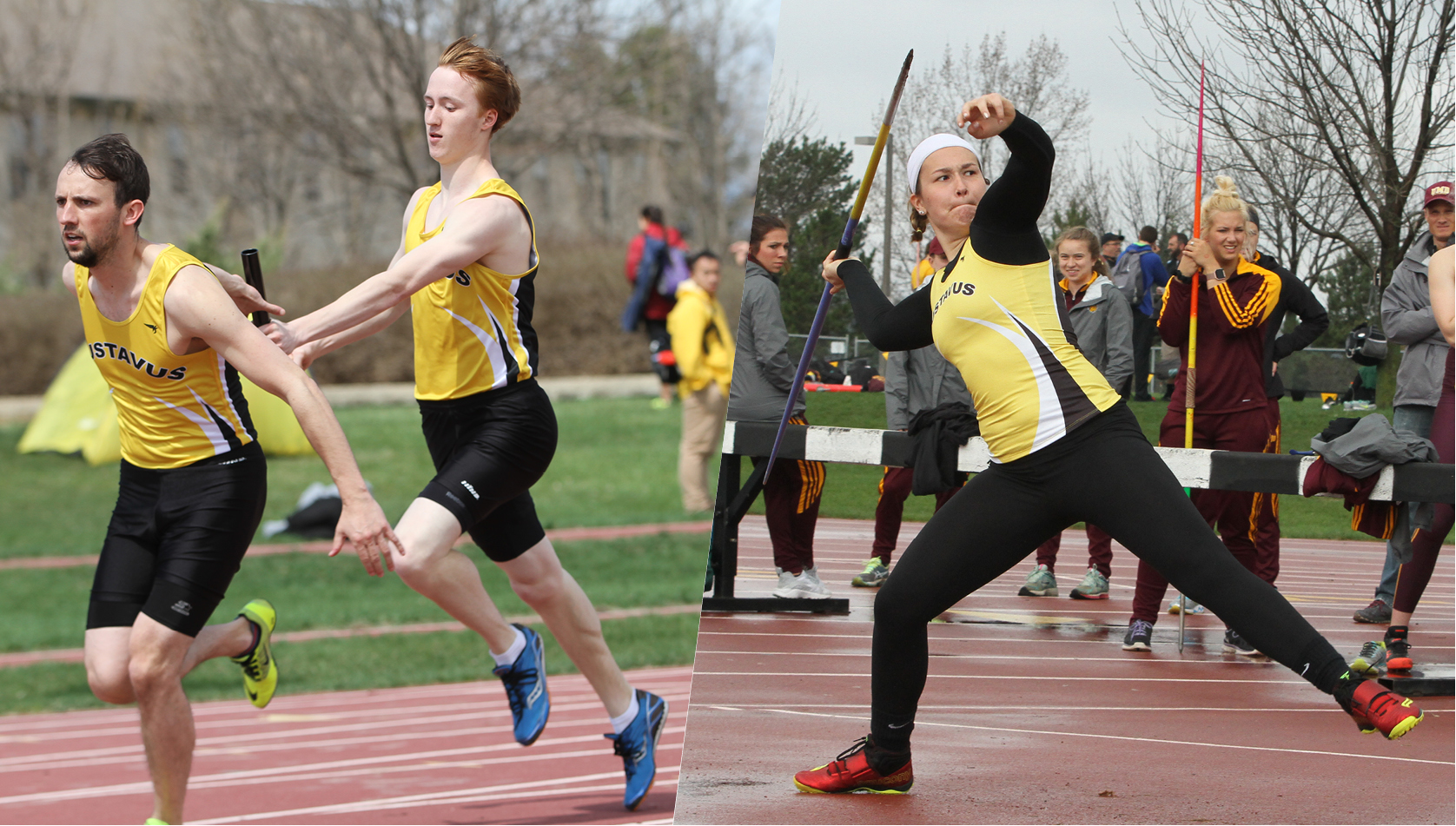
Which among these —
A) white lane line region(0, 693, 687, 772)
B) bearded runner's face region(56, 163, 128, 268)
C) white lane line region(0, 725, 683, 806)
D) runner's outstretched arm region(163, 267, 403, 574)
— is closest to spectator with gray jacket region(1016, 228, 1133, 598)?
runner's outstretched arm region(163, 267, 403, 574)

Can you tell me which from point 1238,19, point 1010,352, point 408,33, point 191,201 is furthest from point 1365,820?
point 191,201

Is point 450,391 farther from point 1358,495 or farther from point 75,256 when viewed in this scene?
point 1358,495

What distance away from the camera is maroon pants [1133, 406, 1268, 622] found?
236 cm

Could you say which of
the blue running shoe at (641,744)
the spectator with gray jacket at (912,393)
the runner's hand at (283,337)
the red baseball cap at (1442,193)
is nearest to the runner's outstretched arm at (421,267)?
the runner's hand at (283,337)

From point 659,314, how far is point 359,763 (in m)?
12.6

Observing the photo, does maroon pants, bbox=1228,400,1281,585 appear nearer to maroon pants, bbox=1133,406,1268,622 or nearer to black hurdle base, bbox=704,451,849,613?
maroon pants, bbox=1133,406,1268,622

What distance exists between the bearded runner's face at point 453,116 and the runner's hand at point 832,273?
962 mm

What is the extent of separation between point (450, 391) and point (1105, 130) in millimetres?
1630

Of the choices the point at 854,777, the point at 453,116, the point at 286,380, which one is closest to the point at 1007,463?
the point at 854,777

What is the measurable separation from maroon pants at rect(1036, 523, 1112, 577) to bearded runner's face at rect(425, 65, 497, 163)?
1.44 metres

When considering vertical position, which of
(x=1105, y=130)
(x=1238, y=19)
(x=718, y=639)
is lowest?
(x=718, y=639)

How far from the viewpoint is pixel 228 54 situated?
26.7 m

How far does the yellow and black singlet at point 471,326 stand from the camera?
3121mm

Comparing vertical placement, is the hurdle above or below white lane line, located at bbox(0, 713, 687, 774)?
above
